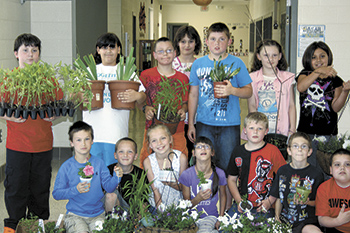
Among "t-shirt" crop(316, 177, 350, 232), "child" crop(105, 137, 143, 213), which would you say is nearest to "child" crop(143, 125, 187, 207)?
"child" crop(105, 137, 143, 213)

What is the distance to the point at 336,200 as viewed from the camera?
2.67 metres

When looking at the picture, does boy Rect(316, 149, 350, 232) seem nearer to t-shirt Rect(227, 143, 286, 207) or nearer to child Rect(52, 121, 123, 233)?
t-shirt Rect(227, 143, 286, 207)

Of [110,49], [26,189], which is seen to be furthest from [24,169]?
[110,49]

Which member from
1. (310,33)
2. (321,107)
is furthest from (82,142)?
(310,33)

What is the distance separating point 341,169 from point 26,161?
2.06 meters

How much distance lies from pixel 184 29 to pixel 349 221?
6.91 ft

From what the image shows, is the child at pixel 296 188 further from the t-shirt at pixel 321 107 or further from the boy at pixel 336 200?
the t-shirt at pixel 321 107

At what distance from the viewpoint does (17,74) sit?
265 cm

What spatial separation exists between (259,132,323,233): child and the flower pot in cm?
113

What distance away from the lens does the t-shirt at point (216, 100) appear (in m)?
3.19

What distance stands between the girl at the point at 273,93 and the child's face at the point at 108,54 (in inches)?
42.8

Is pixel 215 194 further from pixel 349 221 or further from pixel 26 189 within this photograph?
pixel 26 189

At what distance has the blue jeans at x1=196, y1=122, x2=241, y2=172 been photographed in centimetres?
320

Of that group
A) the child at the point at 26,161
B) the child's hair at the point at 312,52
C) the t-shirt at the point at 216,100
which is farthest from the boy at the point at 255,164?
the child at the point at 26,161
